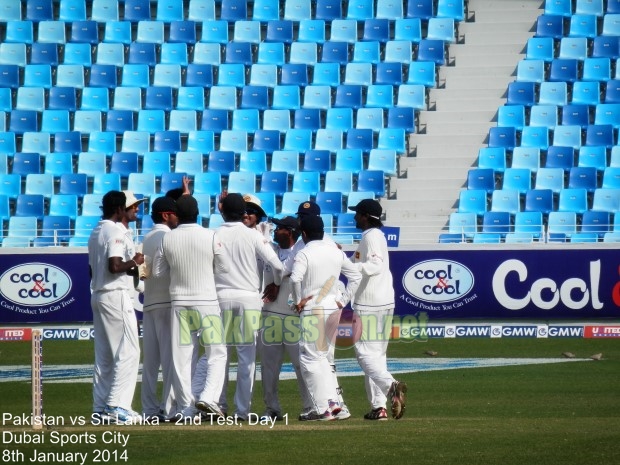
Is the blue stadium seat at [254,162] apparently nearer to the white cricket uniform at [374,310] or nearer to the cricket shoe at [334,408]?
the white cricket uniform at [374,310]

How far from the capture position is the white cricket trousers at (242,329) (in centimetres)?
1129

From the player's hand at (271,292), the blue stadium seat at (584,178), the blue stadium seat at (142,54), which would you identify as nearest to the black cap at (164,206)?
the player's hand at (271,292)

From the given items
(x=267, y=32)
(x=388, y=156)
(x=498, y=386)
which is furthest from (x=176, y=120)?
(x=498, y=386)

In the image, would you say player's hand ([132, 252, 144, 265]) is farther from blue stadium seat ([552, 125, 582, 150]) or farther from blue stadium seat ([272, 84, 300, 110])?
blue stadium seat ([272, 84, 300, 110])

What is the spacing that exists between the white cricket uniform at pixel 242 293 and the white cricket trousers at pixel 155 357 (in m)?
0.60

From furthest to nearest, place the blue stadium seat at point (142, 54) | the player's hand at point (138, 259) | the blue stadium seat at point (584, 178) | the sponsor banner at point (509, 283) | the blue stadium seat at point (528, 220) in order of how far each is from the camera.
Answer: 1. the blue stadium seat at point (142, 54)
2. the blue stadium seat at point (584, 178)
3. the blue stadium seat at point (528, 220)
4. the sponsor banner at point (509, 283)
5. the player's hand at point (138, 259)

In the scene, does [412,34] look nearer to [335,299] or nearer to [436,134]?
[436,134]

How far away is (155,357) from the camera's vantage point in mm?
11266

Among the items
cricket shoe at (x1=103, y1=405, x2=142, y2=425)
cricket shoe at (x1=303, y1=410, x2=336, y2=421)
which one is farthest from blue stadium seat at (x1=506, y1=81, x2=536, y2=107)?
cricket shoe at (x1=103, y1=405, x2=142, y2=425)

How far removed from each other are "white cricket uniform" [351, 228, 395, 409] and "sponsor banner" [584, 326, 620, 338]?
11129mm

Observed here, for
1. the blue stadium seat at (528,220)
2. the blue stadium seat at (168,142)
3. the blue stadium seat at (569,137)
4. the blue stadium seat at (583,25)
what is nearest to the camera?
the blue stadium seat at (528,220)

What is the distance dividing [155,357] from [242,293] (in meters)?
1.02

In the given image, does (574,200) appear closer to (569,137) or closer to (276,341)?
(569,137)

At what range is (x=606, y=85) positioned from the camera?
90.5 feet
